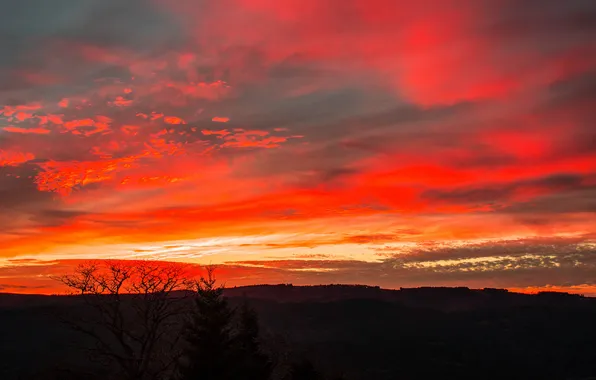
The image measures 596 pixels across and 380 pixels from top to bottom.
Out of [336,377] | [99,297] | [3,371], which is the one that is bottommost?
[3,371]

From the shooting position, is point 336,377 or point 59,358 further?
point 59,358

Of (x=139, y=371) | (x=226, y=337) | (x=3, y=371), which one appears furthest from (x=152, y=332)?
(x=3, y=371)

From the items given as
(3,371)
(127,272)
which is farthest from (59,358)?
(127,272)

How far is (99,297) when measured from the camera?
45.1 m

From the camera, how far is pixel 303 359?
1704 inches

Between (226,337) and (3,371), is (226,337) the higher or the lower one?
the higher one

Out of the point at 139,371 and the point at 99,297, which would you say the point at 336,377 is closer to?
the point at 139,371

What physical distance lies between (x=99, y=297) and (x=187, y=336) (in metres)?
13.2

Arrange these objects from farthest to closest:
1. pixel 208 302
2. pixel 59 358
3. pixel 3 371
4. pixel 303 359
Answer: pixel 59 358
pixel 3 371
pixel 303 359
pixel 208 302

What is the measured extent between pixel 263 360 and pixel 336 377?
590cm

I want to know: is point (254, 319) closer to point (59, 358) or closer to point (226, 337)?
point (226, 337)

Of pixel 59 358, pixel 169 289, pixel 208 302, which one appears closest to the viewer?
pixel 208 302

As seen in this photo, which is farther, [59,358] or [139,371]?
[59,358]

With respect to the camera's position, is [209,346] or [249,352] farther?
[249,352]
